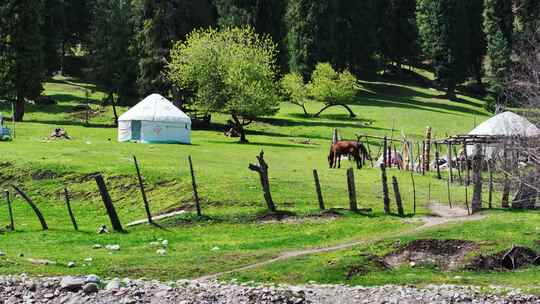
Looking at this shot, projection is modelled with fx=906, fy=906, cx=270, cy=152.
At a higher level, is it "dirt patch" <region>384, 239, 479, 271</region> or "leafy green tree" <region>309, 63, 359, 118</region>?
"leafy green tree" <region>309, 63, 359, 118</region>

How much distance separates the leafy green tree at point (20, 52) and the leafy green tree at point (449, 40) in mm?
45201

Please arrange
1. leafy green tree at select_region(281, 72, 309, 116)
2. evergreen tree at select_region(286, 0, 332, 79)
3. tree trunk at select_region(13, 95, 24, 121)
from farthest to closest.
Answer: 1. evergreen tree at select_region(286, 0, 332, 79)
2. leafy green tree at select_region(281, 72, 309, 116)
3. tree trunk at select_region(13, 95, 24, 121)

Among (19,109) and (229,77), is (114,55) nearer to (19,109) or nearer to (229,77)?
(19,109)

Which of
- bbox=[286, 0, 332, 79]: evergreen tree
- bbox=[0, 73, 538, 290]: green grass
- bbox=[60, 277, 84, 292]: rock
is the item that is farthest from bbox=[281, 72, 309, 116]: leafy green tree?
bbox=[60, 277, 84, 292]: rock

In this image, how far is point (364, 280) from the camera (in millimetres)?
21484

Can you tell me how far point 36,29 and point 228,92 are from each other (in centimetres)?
1873

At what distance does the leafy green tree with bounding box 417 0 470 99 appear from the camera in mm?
98125

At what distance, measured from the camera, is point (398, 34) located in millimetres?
108875

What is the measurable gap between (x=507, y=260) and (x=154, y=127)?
1490 inches

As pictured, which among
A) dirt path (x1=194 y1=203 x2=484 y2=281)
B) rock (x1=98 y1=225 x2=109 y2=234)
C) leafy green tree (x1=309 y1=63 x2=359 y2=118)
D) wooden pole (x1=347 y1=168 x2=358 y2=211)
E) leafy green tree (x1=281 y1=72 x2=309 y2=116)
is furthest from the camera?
leafy green tree (x1=281 y1=72 x2=309 y2=116)

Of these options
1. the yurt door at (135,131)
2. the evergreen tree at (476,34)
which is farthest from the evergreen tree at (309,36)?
the yurt door at (135,131)

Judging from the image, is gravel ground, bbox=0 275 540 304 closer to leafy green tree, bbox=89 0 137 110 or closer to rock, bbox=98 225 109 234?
rock, bbox=98 225 109 234

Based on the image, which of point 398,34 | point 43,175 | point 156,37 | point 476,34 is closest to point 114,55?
point 156,37

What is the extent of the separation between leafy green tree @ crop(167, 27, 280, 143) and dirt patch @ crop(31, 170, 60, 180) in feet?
74.6
